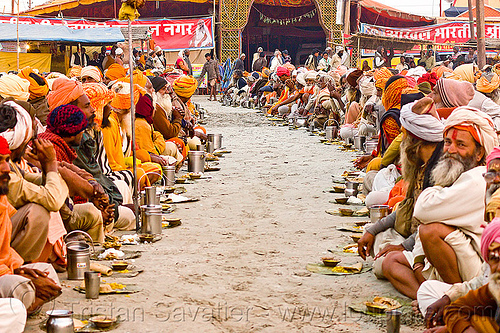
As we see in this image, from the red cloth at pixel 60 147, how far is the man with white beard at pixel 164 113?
143 inches

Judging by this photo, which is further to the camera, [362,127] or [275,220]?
[362,127]

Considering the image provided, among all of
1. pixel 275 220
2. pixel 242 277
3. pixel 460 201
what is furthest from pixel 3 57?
pixel 460 201

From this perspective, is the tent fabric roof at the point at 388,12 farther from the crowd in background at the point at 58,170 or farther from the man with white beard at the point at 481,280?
the man with white beard at the point at 481,280

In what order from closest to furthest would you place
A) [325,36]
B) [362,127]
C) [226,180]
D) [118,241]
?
[118,241] < [226,180] < [362,127] < [325,36]

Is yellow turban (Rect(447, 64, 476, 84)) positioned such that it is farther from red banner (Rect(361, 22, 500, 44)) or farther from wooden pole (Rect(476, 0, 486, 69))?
red banner (Rect(361, 22, 500, 44))

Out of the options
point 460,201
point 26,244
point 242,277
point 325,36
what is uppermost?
point 325,36

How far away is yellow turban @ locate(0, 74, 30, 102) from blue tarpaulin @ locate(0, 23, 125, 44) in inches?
506

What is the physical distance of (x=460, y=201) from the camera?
3.47 m

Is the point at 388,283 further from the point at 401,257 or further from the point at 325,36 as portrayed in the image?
the point at 325,36

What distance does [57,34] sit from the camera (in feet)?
63.2

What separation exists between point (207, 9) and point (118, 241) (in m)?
25.8

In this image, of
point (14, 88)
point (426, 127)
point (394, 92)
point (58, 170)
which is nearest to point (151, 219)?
point (58, 170)

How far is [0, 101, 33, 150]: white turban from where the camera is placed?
3.84 m

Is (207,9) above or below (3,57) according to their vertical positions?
above
